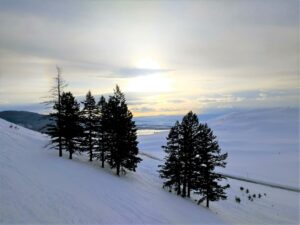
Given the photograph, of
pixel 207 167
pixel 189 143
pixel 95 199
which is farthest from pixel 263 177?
pixel 95 199

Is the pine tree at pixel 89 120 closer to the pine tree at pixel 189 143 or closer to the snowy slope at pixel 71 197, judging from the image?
the snowy slope at pixel 71 197

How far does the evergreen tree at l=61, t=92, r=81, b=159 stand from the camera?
33.6 metres

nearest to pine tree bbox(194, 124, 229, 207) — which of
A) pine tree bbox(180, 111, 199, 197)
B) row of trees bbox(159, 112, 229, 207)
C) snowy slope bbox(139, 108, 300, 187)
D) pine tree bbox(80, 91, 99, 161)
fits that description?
row of trees bbox(159, 112, 229, 207)

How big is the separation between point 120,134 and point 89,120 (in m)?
5.18

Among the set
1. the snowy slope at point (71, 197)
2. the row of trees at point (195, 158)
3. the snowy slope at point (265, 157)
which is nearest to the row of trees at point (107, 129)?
the snowy slope at point (71, 197)

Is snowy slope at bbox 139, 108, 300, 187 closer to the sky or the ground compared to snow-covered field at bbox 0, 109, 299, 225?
closer to the ground

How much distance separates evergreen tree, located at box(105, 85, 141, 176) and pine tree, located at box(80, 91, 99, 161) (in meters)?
2.90

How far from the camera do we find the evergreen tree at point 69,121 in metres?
33.6

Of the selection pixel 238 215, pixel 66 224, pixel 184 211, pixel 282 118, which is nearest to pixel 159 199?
pixel 184 211

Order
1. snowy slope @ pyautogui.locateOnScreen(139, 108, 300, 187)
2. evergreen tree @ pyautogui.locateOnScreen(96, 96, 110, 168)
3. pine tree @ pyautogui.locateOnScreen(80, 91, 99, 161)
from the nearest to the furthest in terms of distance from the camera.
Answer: evergreen tree @ pyautogui.locateOnScreen(96, 96, 110, 168) < pine tree @ pyautogui.locateOnScreen(80, 91, 99, 161) < snowy slope @ pyautogui.locateOnScreen(139, 108, 300, 187)

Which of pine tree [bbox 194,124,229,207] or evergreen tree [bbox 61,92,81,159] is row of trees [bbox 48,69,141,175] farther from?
pine tree [bbox 194,124,229,207]

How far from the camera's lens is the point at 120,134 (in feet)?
108

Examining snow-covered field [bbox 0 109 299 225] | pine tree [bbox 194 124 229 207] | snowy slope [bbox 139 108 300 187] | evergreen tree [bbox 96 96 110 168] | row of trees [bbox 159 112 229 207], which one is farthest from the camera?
snowy slope [bbox 139 108 300 187]

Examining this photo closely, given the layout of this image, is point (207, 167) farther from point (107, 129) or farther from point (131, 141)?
point (107, 129)
